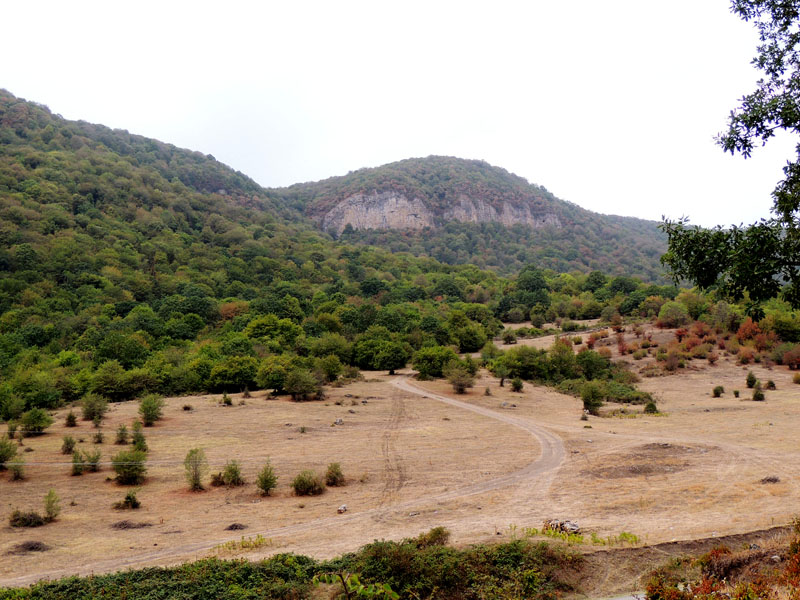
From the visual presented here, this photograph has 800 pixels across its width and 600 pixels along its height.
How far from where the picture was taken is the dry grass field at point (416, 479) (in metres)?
10.8

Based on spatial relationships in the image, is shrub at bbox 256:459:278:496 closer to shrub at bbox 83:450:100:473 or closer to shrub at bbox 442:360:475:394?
shrub at bbox 83:450:100:473

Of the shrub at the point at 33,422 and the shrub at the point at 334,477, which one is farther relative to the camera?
the shrub at the point at 33,422

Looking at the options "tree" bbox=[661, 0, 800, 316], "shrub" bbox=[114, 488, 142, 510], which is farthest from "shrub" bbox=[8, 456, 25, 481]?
"tree" bbox=[661, 0, 800, 316]

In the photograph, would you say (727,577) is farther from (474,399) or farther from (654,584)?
(474,399)

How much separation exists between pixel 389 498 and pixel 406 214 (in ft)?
511

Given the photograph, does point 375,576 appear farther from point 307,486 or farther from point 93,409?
point 93,409

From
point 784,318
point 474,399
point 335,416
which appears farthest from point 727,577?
point 784,318

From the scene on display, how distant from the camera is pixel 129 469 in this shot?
1662 centimetres

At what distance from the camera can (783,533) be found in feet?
28.1

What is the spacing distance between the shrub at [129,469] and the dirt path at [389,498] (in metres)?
6.93

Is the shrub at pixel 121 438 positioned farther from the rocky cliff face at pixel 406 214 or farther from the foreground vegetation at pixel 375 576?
the rocky cliff face at pixel 406 214

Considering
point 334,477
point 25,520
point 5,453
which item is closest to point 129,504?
point 25,520

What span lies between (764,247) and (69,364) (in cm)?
4822

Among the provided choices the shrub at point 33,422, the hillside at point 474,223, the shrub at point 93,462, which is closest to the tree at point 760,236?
the shrub at point 93,462
